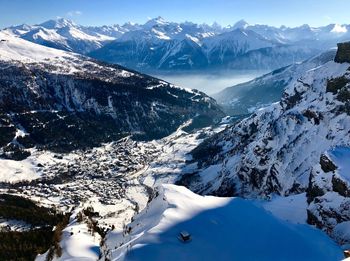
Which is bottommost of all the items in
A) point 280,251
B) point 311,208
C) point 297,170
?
point 297,170

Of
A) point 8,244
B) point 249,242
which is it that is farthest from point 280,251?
point 8,244

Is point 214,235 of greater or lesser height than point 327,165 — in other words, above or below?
above

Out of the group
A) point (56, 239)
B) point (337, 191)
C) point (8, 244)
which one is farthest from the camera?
point (8, 244)

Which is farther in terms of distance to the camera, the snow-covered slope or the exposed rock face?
the exposed rock face

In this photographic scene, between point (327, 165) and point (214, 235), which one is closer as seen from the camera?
point (214, 235)

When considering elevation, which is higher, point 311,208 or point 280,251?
point 280,251

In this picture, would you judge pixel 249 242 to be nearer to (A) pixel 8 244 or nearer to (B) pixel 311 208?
(B) pixel 311 208

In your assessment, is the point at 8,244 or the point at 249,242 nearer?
the point at 249,242

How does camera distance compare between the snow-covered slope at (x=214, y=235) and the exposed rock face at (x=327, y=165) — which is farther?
the exposed rock face at (x=327, y=165)
